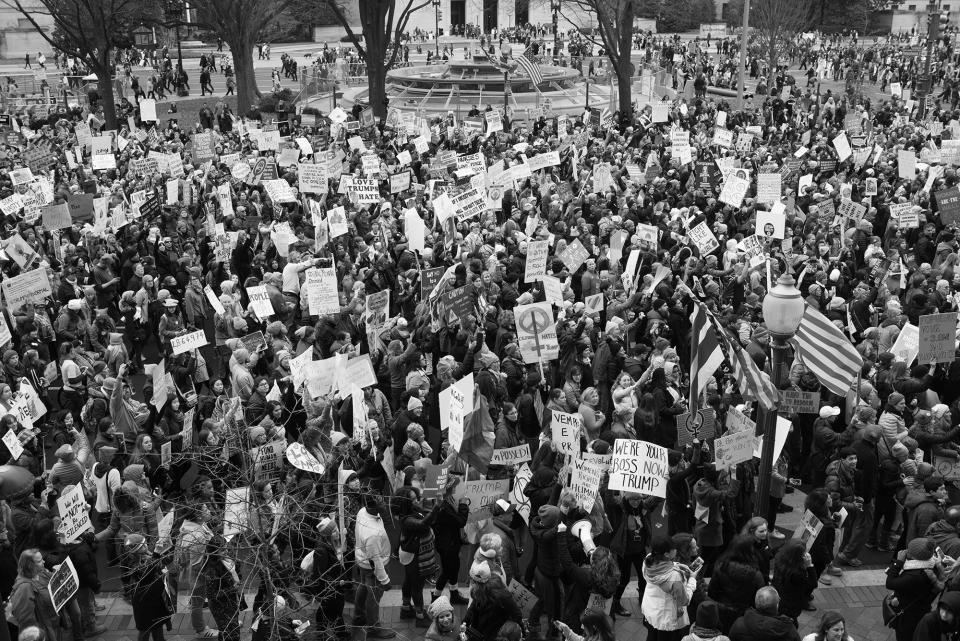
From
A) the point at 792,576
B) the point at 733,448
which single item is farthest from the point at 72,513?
the point at 792,576

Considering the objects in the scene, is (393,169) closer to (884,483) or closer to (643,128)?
(643,128)

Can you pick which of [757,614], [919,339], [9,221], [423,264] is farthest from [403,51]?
[757,614]

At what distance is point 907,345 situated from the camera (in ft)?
39.9

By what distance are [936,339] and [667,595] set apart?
5.86m

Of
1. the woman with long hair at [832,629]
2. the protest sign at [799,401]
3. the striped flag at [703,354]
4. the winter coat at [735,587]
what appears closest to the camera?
the woman with long hair at [832,629]

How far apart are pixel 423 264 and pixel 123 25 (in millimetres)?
45658

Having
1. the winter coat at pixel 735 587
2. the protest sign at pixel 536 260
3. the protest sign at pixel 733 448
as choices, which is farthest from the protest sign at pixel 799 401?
the protest sign at pixel 536 260

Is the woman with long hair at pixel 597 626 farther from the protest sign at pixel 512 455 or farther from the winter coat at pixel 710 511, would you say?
the protest sign at pixel 512 455

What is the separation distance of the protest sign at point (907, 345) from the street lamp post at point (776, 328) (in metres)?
3.79

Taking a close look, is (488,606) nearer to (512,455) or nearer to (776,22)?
(512,455)

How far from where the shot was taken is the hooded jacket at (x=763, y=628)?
23.8 feet

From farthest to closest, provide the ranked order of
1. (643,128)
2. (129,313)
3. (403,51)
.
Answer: (403,51) → (643,128) → (129,313)

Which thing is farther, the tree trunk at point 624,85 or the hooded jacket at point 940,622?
the tree trunk at point 624,85

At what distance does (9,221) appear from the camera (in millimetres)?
20594
